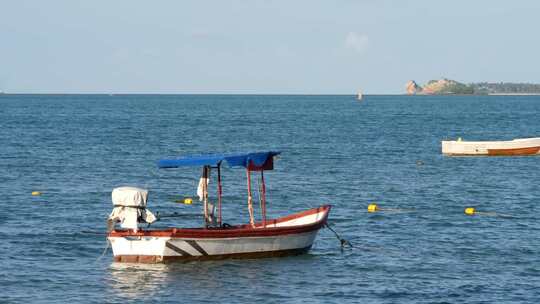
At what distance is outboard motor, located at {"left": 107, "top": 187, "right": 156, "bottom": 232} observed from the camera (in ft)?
119

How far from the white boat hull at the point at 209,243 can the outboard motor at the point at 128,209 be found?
549 millimetres

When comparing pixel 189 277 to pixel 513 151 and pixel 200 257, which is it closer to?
pixel 200 257

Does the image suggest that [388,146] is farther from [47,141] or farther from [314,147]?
[47,141]

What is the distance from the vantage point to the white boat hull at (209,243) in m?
36.1

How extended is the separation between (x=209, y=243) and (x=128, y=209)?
314cm

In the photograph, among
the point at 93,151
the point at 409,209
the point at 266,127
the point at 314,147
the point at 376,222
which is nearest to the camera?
the point at 376,222

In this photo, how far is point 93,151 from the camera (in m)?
90.8

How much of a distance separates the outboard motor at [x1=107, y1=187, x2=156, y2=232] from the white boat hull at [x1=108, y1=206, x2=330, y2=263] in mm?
549

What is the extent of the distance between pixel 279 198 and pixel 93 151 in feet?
127

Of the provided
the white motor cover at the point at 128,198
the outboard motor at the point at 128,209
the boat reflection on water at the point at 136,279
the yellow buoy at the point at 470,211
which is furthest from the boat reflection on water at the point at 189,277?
the yellow buoy at the point at 470,211

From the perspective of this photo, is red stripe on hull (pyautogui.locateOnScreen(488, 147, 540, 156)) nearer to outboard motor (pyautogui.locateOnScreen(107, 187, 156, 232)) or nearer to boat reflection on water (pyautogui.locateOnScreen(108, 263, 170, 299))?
outboard motor (pyautogui.locateOnScreen(107, 187, 156, 232))

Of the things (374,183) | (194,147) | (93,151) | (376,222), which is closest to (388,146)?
(194,147)

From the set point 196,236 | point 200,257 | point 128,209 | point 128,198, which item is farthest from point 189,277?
point 128,198

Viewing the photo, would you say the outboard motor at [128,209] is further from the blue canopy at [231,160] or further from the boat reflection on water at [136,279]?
the blue canopy at [231,160]
